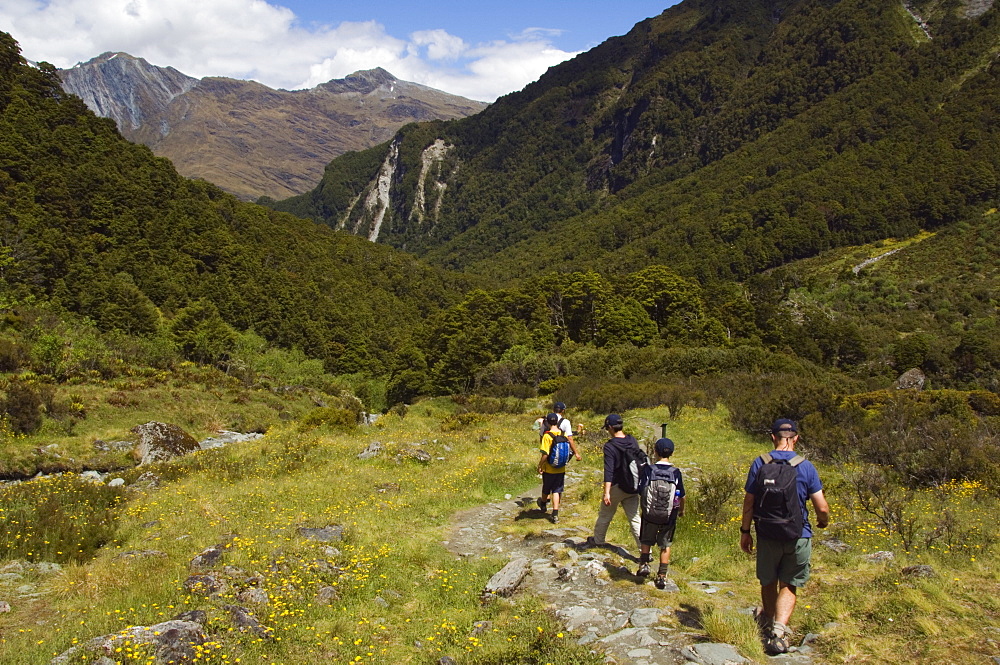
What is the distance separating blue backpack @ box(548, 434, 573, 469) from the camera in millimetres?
10594

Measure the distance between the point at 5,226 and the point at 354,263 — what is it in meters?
64.6

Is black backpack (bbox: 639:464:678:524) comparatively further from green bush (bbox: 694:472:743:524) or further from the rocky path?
green bush (bbox: 694:472:743:524)

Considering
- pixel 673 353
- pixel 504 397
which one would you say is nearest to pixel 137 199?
pixel 504 397

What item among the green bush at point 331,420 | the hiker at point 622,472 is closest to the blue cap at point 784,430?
the hiker at point 622,472

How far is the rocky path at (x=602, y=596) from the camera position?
224 inches

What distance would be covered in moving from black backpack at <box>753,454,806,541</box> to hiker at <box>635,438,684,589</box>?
1566 mm

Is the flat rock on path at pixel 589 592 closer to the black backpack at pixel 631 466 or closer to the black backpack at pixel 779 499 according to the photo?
the black backpack at pixel 631 466

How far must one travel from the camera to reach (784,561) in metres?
5.89

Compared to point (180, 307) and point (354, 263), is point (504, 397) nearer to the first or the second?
point (180, 307)

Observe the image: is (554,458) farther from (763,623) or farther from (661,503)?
(763,623)

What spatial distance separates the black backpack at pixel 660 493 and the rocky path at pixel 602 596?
0.95 metres

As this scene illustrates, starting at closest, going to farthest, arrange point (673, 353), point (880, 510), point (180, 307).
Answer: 1. point (880, 510)
2. point (673, 353)
3. point (180, 307)

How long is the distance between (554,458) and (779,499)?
208 inches

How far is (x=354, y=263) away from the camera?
11700 cm
